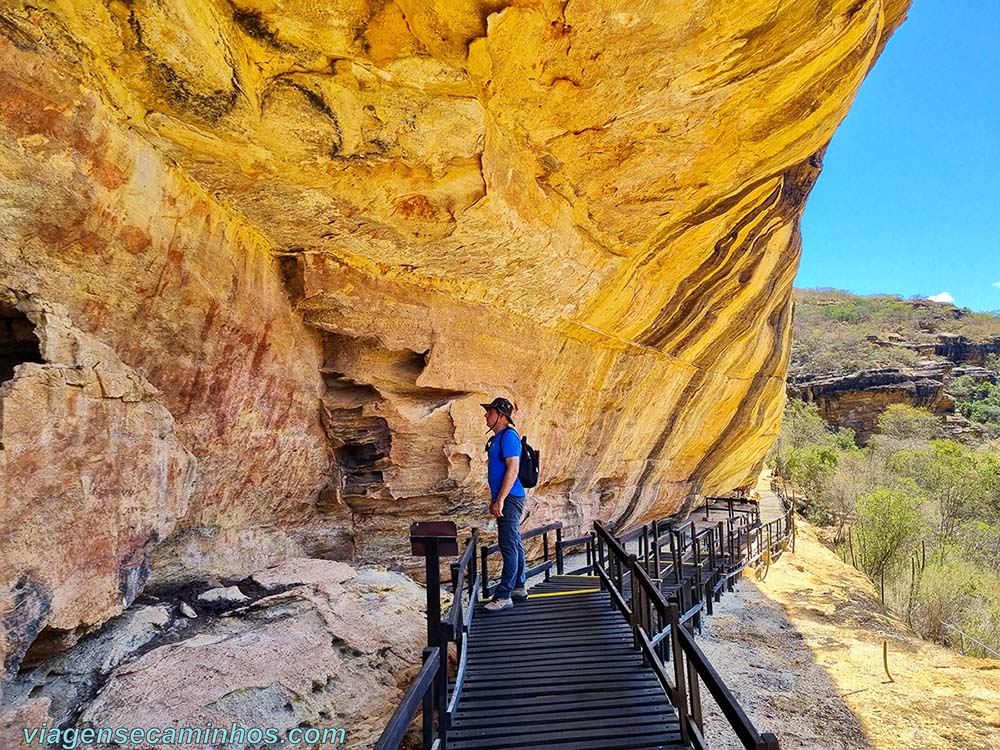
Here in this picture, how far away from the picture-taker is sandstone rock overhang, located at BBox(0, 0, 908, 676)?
9.74ft

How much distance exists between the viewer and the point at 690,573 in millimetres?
8812

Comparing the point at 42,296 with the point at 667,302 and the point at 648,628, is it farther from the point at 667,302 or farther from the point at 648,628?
the point at 667,302

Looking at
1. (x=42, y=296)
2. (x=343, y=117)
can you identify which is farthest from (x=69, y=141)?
(x=343, y=117)

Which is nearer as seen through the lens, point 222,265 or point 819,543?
point 222,265

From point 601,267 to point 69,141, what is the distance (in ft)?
14.8

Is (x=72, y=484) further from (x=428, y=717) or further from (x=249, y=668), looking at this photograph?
(x=428, y=717)

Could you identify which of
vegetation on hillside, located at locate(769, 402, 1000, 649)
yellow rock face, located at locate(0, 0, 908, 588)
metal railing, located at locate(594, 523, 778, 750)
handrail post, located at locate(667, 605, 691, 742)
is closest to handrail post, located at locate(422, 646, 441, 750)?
metal railing, located at locate(594, 523, 778, 750)

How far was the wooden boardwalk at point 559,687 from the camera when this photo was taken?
295cm

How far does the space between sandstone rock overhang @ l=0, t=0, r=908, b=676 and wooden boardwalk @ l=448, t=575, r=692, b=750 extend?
5.77ft

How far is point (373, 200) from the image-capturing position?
164 inches

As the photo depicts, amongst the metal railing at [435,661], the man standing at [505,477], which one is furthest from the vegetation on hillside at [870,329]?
the metal railing at [435,661]

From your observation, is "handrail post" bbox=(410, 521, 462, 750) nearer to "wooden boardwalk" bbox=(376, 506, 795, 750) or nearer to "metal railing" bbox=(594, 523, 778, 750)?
"wooden boardwalk" bbox=(376, 506, 795, 750)

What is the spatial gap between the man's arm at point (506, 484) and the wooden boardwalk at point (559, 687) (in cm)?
98

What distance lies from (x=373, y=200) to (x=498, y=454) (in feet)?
6.94
